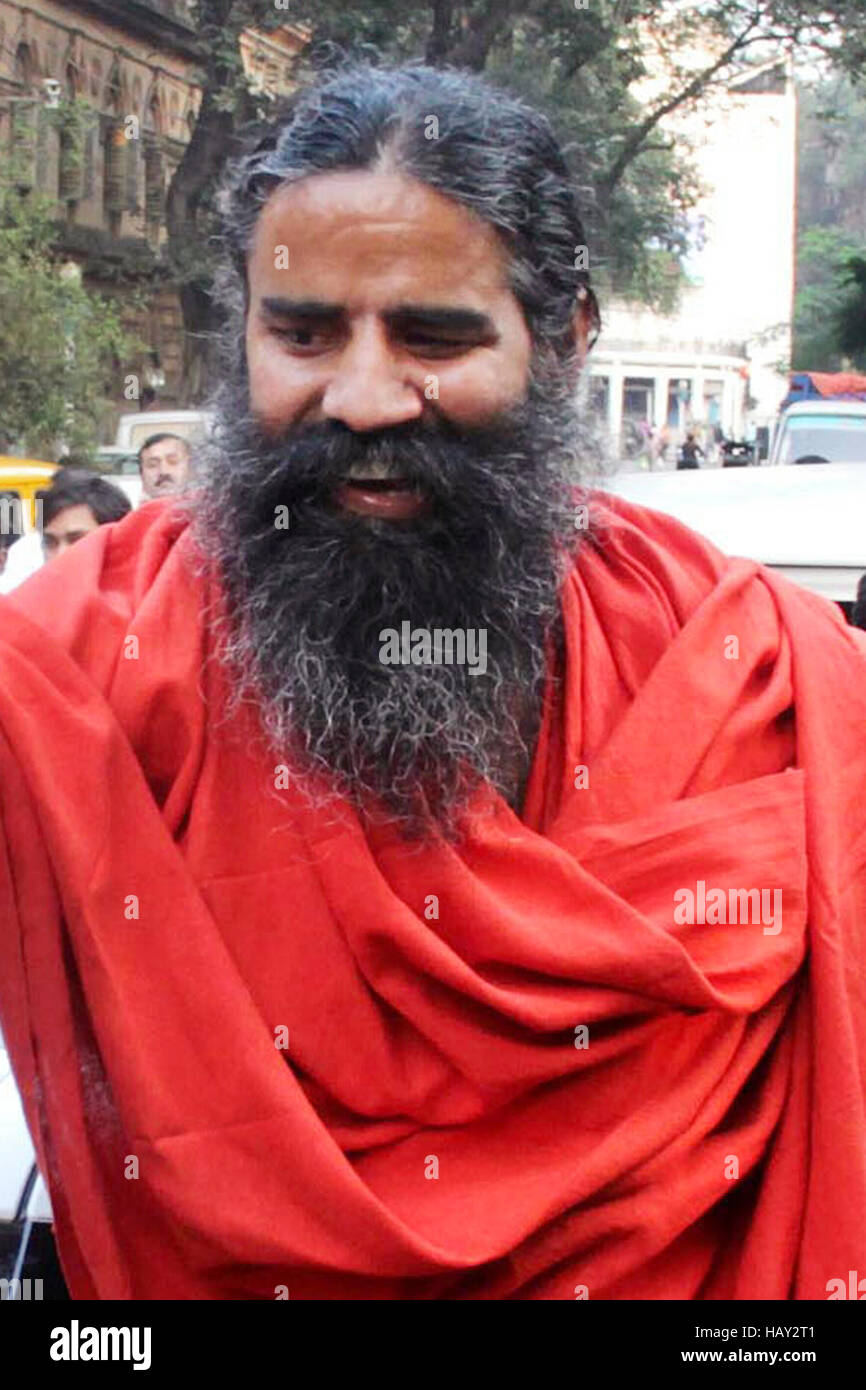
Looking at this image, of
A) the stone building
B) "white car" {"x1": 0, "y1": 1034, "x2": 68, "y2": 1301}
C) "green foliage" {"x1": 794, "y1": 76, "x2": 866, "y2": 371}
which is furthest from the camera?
"green foliage" {"x1": 794, "y1": 76, "x2": 866, "y2": 371}

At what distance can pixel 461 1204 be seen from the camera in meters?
1.97

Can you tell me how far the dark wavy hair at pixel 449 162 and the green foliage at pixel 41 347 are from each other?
18002 millimetres

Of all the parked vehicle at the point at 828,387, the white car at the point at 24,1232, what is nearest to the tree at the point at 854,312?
the white car at the point at 24,1232

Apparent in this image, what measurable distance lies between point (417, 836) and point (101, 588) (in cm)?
40

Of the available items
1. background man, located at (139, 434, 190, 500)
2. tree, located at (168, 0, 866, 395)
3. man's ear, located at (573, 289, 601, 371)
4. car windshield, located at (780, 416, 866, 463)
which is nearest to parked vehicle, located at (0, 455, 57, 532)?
background man, located at (139, 434, 190, 500)

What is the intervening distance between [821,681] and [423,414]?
48cm

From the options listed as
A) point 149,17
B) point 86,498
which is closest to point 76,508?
point 86,498

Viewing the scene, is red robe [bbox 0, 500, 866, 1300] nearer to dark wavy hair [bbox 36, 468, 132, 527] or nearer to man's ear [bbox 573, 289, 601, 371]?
man's ear [bbox 573, 289, 601, 371]

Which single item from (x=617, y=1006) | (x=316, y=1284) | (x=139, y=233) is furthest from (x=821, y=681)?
(x=139, y=233)

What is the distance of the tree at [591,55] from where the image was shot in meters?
18.5

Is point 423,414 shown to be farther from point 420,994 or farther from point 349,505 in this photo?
point 420,994

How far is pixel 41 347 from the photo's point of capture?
65.9 feet

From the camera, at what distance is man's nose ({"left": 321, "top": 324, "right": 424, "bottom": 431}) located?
2.08 meters

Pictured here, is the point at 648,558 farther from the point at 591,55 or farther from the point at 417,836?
the point at 591,55
